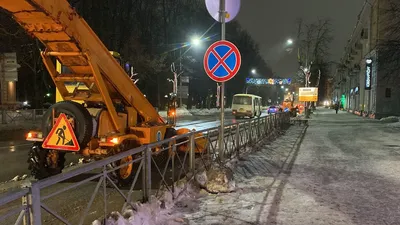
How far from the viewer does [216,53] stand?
732 cm

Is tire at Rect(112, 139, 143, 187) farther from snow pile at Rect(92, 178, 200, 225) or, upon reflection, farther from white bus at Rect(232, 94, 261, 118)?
white bus at Rect(232, 94, 261, 118)

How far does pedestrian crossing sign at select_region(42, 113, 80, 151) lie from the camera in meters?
6.24

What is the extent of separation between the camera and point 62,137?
251 inches

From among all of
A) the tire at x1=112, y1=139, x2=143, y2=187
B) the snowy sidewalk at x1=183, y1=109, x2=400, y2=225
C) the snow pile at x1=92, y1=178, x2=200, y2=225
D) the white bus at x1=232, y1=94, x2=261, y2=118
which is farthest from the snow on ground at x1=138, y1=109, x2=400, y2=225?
the white bus at x1=232, y1=94, x2=261, y2=118

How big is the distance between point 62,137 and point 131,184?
178cm

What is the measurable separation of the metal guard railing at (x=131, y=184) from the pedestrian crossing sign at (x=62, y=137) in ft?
2.22

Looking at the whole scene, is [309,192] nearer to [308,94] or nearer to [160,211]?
[160,211]

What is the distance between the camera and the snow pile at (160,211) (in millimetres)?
4590

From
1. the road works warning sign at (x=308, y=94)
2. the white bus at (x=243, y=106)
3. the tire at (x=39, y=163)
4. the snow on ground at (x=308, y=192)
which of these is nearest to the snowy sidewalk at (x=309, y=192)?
the snow on ground at (x=308, y=192)

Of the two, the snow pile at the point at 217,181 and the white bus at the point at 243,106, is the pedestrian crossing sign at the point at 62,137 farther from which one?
the white bus at the point at 243,106

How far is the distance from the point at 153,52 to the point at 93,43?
121 ft

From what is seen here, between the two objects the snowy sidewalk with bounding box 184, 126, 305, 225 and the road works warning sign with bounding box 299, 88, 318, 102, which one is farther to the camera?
the road works warning sign with bounding box 299, 88, 318, 102

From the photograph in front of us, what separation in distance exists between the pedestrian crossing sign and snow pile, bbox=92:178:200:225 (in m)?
1.95

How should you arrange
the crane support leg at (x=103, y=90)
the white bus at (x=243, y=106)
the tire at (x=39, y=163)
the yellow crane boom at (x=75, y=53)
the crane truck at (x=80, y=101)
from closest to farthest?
the yellow crane boom at (x=75, y=53) < the crane truck at (x=80, y=101) < the crane support leg at (x=103, y=90) < the tire at (x=39, y=163) < the white bus at (x=243, y=106)
